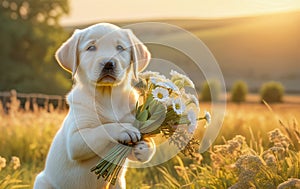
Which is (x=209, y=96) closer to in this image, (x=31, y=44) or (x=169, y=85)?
(x=31, y=44)

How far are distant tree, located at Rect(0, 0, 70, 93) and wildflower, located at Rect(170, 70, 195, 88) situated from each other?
32.3m

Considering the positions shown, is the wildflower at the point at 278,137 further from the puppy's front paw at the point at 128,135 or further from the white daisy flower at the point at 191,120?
the puppy's front paw at the point at 128,135

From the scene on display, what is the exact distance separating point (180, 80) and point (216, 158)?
4.60ft

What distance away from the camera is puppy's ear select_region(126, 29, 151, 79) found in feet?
16.7

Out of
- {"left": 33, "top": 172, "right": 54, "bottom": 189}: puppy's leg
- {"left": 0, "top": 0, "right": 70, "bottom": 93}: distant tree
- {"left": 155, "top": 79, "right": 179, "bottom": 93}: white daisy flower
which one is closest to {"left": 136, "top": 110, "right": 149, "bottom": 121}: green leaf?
{"left": 155, "top": 79, "right": 179, "bottom": 93}: white daisy flower

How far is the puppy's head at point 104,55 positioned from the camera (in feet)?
16.1

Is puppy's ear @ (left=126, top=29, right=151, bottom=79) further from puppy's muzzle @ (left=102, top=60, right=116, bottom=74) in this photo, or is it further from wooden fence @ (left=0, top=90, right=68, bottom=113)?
wooden fence @ (left=0, top=90, right=68, bottom=113)

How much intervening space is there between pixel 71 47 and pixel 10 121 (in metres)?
6.02

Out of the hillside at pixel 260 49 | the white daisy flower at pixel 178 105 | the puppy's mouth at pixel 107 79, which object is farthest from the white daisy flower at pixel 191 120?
the hillside at pixel 260 49

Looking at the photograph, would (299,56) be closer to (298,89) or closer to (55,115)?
(298,89)

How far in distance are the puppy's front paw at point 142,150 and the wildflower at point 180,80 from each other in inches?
25.6

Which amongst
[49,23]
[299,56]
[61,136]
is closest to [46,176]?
[61,136]

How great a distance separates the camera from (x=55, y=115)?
34.9 ft

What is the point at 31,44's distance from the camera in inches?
1610
